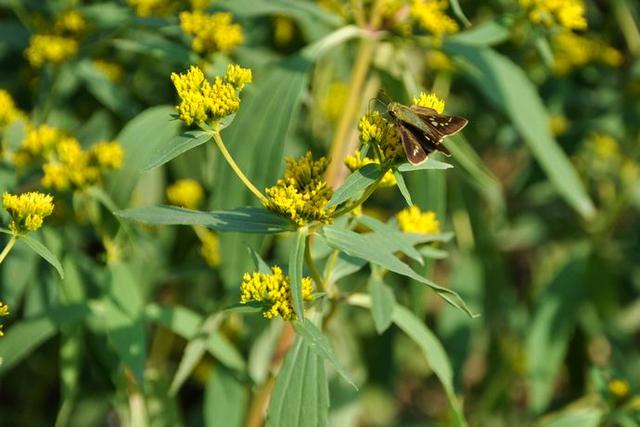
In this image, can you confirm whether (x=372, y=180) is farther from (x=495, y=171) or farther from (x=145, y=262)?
(x=495, y=171)

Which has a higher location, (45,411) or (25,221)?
(25,221)

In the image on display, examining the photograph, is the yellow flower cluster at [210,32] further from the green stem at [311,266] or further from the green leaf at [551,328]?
the green leaf at [551,328]

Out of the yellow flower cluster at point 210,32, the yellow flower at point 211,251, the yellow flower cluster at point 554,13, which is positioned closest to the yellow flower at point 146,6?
the yellow flower cluster at point 210,32

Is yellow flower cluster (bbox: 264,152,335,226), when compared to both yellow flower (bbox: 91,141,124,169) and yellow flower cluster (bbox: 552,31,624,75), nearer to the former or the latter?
yellow flower (bbox: 91,141,124,169)

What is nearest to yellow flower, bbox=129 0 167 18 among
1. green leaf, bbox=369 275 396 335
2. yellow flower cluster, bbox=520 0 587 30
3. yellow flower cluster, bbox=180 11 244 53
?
yellow flower cluster, bbox=180 11 244 53

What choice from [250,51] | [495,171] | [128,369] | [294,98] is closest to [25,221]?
[128,369]

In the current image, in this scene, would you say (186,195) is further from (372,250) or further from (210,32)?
(372,250)
